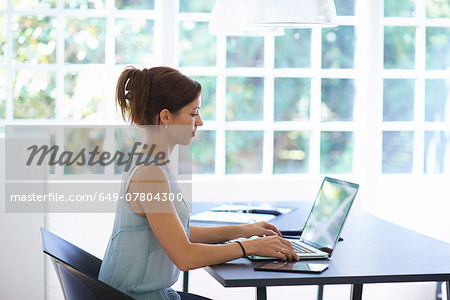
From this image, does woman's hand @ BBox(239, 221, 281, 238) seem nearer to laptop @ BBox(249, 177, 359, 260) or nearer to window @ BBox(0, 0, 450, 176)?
laptop @ BBox(249, 177, 359, 260)

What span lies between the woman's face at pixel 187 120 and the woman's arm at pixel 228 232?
1.25ft

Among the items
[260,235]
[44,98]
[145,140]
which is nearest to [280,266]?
[260,235]

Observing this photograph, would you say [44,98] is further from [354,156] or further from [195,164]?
[354,156]

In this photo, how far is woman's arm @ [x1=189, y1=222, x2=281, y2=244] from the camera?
236 cm

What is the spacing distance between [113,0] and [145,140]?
1.98 meters

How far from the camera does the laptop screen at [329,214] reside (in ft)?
7.07

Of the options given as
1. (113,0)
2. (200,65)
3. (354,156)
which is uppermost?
(113,0)

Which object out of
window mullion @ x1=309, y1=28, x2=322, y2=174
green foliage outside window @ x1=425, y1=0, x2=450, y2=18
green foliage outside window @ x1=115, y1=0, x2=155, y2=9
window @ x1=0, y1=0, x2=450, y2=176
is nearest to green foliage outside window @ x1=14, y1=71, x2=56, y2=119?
window @ x1=0, y1=0, x2=450, y2=176

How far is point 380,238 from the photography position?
2.47 meters

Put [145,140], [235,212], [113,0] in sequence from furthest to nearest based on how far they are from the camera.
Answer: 1. [113,0]
2. [235,212]
3. [145,140]

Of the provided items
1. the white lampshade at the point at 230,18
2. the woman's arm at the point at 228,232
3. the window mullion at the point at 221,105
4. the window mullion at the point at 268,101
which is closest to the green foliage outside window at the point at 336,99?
the window mullion at the point at 268,101

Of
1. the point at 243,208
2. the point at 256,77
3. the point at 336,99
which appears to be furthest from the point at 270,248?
the point at 336,99

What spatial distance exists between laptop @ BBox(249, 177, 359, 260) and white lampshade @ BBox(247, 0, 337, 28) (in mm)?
603

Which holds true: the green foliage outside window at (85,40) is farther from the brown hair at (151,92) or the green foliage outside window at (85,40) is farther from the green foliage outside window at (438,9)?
the green foliage outside window at (438,9)
